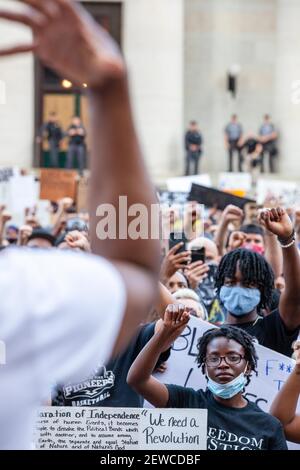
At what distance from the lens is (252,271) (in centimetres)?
479

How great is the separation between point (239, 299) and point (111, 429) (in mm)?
951

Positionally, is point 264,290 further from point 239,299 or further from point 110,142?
point 110,142

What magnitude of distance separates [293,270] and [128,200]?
313 cm

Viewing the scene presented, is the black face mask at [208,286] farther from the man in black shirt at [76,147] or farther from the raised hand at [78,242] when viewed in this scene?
the man in black shirt at [76,147]

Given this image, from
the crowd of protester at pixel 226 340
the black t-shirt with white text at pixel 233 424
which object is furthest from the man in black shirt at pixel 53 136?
the black t-shirt with white text at pixel 233 424

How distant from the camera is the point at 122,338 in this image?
4.13 feet

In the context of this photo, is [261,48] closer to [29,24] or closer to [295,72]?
[295,72]

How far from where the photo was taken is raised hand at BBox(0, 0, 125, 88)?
1.18 metres

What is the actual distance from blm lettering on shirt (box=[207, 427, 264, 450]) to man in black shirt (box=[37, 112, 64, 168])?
23437 millimetres

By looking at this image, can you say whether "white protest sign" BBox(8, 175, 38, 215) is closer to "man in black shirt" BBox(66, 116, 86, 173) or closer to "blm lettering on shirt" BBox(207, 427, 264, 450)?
"blm lettering on shirt" BBox(207, 427, 264, 450)

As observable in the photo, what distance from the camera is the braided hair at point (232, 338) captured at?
399 cm

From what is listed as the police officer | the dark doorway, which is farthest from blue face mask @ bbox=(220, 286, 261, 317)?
the police officer

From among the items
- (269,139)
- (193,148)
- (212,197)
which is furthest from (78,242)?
(269,139)
